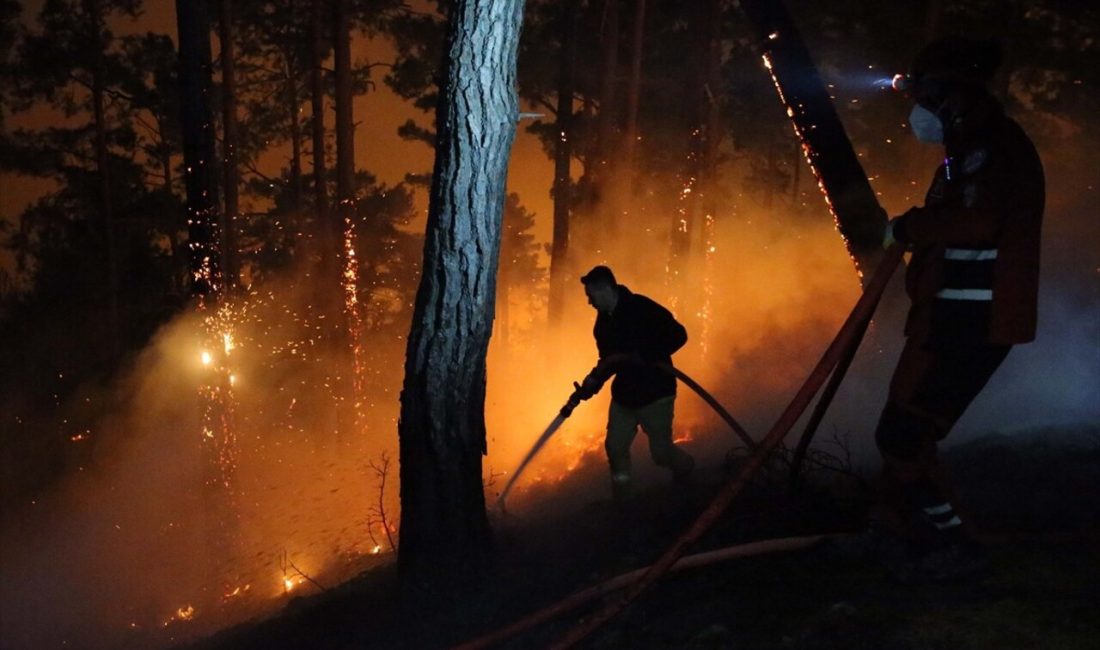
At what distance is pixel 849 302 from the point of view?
1376cm

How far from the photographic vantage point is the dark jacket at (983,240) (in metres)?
3.25

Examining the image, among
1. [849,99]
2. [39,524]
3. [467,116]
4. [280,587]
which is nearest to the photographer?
[467,116]

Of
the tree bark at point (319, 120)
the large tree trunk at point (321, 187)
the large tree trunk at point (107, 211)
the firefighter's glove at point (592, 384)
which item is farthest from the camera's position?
the large tree trunk at point (107, 211)

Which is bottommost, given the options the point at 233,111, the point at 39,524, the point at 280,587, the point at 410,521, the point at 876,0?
the point at 39,524

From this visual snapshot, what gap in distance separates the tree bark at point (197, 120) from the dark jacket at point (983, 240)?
26.8 feet

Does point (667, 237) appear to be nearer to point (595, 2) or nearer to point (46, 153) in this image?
point (595, 2)

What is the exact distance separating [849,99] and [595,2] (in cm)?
794

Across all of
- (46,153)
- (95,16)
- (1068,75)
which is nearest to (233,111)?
(95,16)

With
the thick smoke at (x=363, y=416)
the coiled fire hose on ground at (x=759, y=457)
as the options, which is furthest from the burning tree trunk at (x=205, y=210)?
the coiled fire hose on ground at (x=759, y=457)

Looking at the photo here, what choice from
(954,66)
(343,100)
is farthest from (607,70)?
(954,66)

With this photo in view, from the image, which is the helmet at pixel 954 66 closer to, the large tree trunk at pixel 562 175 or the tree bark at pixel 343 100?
the tree bark at pixel 343 100

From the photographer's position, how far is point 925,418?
11.5ft

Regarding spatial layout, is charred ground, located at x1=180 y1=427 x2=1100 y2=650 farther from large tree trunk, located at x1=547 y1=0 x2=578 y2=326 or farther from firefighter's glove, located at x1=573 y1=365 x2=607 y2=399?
large tree trunk, located at x1=547 y1=0 x2=578 y2=326

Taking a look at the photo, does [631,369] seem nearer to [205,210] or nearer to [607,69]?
[205,210]
